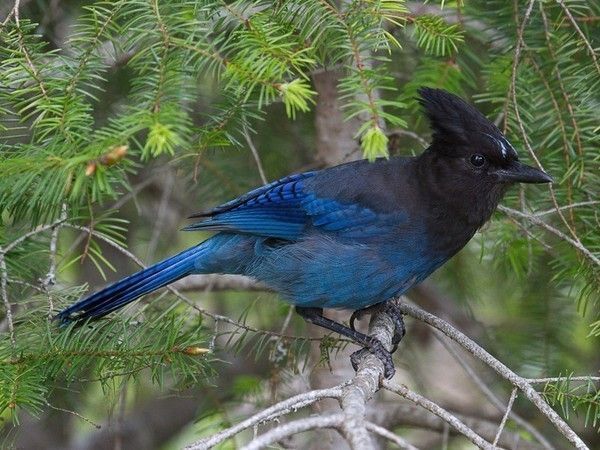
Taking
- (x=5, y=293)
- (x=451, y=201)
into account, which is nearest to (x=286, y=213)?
(x=451, y=201)

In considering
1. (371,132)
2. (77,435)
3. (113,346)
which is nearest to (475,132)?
(371,132)

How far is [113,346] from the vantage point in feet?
7.95

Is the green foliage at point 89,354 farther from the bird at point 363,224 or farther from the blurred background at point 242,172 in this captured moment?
the bird at point 363,224

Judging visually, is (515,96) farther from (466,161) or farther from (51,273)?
(51,273)

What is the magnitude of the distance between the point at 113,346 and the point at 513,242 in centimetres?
129

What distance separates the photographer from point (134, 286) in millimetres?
3018

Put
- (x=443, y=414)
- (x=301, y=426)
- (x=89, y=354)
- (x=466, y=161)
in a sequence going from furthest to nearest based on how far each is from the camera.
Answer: (x=466, y=161) < (x=89, y=354) < (x=443, y=414) < (x=301, y=426)

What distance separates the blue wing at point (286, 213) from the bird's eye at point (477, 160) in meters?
0.40

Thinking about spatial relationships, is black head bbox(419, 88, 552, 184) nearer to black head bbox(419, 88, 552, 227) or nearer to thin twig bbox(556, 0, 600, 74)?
black head bbox(419, 88, 552, 227)

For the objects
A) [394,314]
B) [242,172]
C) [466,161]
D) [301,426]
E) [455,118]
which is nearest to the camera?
[301,426]

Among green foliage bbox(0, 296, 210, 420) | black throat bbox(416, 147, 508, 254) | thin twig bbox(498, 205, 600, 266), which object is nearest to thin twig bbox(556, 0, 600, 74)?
thin twig bbox(498, 205, 600, 266)

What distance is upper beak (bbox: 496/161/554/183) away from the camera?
2.84 meters

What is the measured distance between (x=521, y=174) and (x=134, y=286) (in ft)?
4.13

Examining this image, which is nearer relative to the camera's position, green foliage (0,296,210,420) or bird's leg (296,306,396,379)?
green foliage (0,296,210,420)
